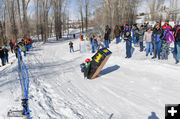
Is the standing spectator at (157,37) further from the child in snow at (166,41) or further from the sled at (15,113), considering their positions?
the sled at (15,113)

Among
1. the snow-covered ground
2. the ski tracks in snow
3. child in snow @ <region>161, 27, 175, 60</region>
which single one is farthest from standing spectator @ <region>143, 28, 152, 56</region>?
the ski tracks in snow

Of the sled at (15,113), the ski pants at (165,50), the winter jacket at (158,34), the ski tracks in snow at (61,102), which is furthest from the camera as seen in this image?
the ski pants at (165,50)

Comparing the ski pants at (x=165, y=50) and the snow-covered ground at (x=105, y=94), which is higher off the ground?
the ski pants at (x=165, y=50)

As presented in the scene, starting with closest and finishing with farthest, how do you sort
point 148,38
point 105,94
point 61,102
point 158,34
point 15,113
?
point 15,113 < point 61,102 < point 105,94 < point 158,34 < point 148,38

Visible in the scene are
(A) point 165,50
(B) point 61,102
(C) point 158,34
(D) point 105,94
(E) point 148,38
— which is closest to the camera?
(B) point 61,102

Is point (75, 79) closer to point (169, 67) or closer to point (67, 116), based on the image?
point (67, 116)

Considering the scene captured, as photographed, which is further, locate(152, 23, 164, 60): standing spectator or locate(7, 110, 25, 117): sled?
locate(152, 23, 164, 60): standing spectator

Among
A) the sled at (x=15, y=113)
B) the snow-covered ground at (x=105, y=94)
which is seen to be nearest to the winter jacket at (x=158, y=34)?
the snow-covered ground at (x=105, y=94)

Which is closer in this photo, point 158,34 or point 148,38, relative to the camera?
point 158,34

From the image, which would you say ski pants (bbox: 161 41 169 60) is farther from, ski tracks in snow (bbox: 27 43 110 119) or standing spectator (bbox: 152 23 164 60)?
ski tracks in snow (bbox: 27 43 110 119)

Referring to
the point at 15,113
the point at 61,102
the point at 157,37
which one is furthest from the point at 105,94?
the point at 157,37

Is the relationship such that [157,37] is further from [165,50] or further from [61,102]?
[61,102]

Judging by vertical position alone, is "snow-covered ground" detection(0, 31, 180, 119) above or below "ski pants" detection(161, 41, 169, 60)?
below

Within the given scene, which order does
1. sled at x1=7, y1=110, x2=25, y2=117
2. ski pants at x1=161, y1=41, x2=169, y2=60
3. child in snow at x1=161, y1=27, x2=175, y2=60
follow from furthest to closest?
ski pants at x1=161, y1=41, x2=169, y2=60, child in snow at x1=161, y1=27, x2=175, y2=60, sled at x1=7, y1=110, x2=25, y2=117
